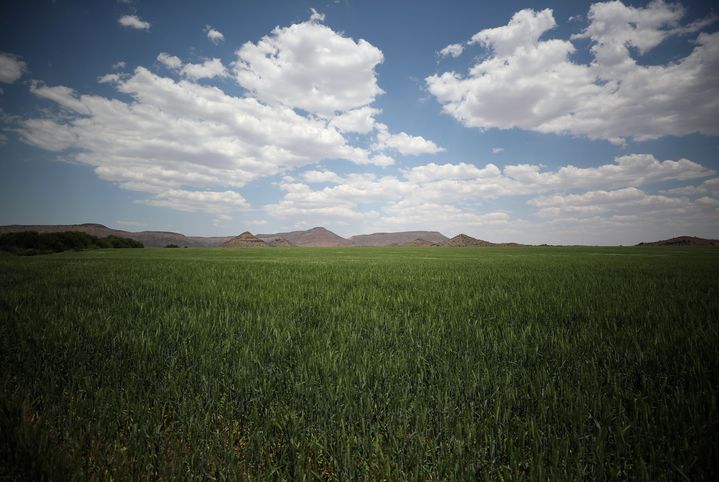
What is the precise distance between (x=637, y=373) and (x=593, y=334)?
1096 mm

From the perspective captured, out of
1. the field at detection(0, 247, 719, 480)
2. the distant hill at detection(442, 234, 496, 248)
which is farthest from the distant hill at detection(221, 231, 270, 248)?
the field at detection(0, 247, 719, 480)

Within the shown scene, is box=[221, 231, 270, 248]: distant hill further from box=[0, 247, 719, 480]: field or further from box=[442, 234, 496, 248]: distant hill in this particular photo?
box=[0, 247, 719, 480]: field

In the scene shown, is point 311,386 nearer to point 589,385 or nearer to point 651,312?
point 589,385

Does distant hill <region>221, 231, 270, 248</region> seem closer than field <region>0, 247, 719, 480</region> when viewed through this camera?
No

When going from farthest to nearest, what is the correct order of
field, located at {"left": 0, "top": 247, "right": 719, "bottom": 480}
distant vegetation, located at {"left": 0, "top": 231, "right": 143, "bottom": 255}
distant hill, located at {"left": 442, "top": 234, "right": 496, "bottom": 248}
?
distant hill, located at {"left": 442, "top": 234, "right": 496, "bottom": 248}, distant vegetation, located at {"left": 0, "top": 231, "right": 143, "bottom": 255}, field, located at {"left": 0, "top": 247, "right": 719, "bottom": 480}

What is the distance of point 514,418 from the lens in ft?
7.51

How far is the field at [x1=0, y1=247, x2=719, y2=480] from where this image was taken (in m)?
1.92

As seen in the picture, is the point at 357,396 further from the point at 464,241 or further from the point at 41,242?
the point at 464,241

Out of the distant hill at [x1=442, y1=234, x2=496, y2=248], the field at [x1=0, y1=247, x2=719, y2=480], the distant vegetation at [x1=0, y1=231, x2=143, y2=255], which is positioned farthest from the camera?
the distant hill at [x1=442, y1=234, x2=496, y2=248]

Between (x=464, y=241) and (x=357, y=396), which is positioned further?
(x=464, y=241)

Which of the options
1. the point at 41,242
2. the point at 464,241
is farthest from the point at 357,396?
the point at 464,241

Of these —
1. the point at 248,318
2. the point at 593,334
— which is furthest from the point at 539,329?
the point at 248,318

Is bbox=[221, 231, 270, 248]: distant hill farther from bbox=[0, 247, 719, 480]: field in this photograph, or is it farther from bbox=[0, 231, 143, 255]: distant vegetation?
bbox=[0, 247, 719, 480]: field

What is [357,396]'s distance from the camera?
2.66 metres
